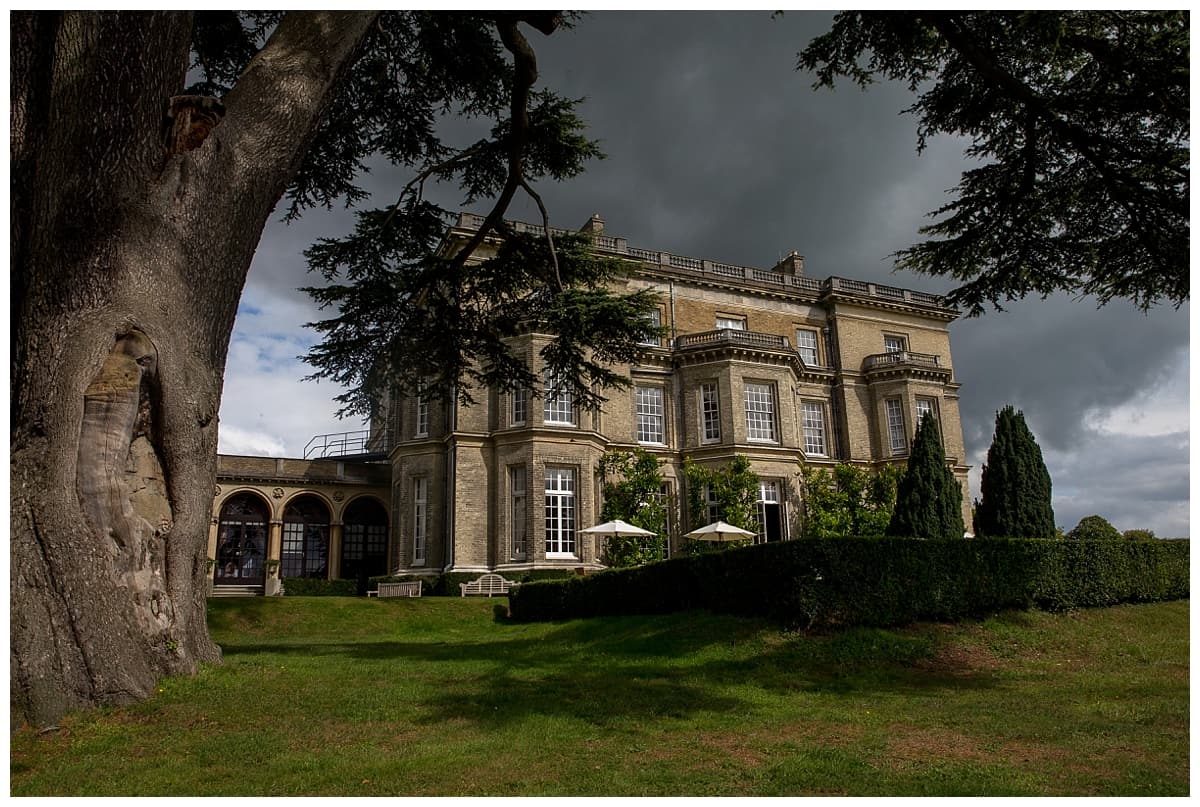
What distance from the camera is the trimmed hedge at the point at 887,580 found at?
10.8 meters

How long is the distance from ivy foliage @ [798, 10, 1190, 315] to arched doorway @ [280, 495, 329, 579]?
934 inches

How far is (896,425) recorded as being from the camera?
104 feet

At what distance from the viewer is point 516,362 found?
14.1m

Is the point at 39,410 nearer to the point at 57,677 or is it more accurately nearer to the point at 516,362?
the point at 57,677

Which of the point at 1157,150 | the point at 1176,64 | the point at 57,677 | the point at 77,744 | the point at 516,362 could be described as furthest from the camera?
the point at 516,362

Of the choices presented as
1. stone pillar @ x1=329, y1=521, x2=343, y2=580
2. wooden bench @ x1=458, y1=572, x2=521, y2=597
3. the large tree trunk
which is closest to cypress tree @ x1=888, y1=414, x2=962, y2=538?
wooden bench @ x1=458, y1=572, x2=521, y2=597

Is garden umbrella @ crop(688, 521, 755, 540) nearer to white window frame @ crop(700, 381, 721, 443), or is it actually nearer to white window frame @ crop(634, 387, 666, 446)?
white window frame @ crop(700, 381, 721, 443)

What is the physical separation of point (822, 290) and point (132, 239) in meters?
30.3

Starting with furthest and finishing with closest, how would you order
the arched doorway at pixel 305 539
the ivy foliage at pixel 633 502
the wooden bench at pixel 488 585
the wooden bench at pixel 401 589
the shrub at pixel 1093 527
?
the shrub at pixel 1093 527 → the arched doorway at pixel 305 539 → the ivy foliage at pixel 633 502 → the wooden bench at pixel 488 585 → the wooden bench at pixel 401 589

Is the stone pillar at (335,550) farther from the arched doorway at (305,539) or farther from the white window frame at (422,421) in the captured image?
the white window frame at (422,421)

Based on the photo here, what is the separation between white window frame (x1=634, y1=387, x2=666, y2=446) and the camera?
28.2 meters

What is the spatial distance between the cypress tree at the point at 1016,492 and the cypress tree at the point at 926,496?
1294 millimetres

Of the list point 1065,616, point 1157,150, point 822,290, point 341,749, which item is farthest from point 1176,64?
point 822,290

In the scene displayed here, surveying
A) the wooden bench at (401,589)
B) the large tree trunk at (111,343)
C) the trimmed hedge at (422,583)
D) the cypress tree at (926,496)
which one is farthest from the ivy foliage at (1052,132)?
the wooden bench at (401,589)
